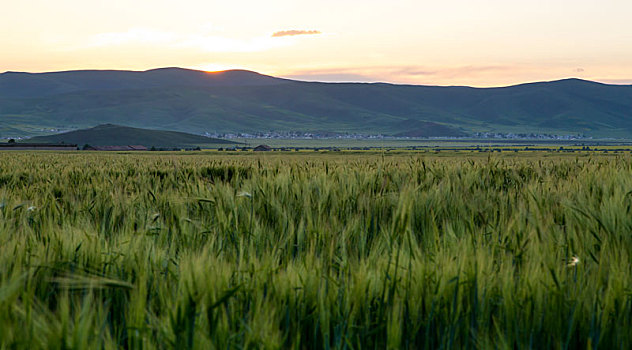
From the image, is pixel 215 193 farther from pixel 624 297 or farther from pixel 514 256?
pixel 624 297

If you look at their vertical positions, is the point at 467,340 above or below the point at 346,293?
below

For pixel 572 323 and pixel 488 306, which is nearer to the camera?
pixel 572 323

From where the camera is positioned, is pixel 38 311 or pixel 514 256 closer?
pixel 38 311

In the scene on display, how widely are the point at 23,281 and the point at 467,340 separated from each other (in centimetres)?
134

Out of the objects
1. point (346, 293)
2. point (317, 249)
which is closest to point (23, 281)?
point (346, 293)

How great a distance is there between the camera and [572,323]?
1573 millimetres

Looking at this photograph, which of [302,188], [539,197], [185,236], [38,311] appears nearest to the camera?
[38,311]

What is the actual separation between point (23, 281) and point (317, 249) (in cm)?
128

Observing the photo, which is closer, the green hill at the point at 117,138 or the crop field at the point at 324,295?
the crop field at the point at 324,295

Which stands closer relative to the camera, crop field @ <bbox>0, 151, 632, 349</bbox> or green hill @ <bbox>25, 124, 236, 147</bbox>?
crop field @ <bbox>0, 151, 632, 349</bbox>

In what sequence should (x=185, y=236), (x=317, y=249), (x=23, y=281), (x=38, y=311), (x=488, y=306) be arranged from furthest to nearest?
(x=185, y=236) < (x=317, y=249) < (x=488, y=306) < (x=23, y=281) < (x=38, y=311)

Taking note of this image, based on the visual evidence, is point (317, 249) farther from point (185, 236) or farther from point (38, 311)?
point (38, 311)

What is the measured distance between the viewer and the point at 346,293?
1.66m

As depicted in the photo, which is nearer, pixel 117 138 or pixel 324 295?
pixel 324 295
